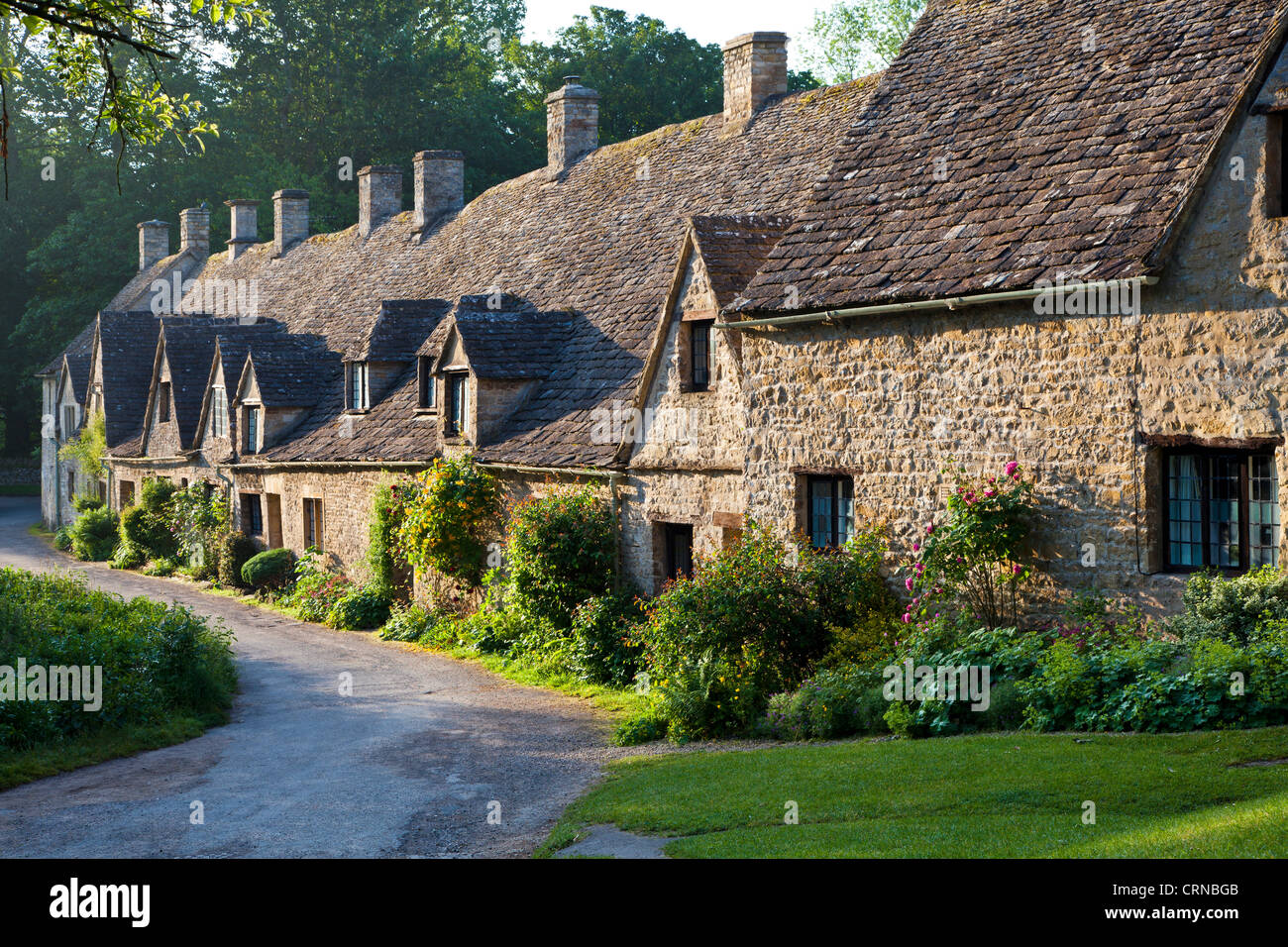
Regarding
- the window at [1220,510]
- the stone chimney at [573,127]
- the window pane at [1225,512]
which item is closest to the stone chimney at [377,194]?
the stone chimney at [573,127]

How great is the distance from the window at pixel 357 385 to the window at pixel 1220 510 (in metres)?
21.0

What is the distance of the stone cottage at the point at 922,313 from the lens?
535 inches

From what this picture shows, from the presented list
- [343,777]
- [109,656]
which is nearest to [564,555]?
[109,656]

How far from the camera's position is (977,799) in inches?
412

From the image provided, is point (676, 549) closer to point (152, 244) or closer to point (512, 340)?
point (512, 340)

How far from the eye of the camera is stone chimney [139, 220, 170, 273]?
189 feet

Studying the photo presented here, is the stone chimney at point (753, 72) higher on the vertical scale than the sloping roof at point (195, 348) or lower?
higher

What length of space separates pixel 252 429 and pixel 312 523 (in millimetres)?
4267

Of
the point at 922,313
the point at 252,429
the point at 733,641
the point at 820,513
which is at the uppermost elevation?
the point at 922,313

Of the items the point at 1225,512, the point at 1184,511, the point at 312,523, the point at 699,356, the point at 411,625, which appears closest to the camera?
the point at 1225,512

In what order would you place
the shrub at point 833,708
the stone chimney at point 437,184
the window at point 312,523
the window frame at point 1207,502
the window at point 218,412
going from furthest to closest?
the stone chimney at point 437,184
the window at point 218,412
the window at point 312,523
the shrub at point 833,708
the window frame at point 1207,502

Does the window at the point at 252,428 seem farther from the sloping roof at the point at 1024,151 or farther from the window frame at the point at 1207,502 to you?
the window frame at the point at 1207,502
